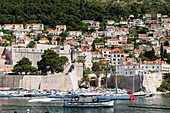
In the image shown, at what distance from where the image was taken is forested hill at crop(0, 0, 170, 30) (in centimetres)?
10831

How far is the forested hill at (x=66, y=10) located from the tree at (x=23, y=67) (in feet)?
161

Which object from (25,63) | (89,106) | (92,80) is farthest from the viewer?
(92,80)

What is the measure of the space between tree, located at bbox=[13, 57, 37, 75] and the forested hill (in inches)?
1935

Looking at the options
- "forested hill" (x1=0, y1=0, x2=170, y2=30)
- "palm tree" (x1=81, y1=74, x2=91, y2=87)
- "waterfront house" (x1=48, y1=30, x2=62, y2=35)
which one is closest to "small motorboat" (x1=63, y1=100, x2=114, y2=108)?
"palm tree" (x1=81, y1=74, x2=91, y2=87)

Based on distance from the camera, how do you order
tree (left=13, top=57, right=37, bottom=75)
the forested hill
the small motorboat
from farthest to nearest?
the forested hill
tree (left=13, top=57, right=37, bottom=75)
the small motorboat

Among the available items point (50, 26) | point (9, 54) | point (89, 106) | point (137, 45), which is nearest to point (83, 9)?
point (50, 26)

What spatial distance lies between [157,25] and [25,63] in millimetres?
57320

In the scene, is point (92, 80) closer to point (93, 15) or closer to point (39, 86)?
point (39, 86)

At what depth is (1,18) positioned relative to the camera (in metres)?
105

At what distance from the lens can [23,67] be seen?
55.2 meters

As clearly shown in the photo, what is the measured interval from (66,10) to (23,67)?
210 ft

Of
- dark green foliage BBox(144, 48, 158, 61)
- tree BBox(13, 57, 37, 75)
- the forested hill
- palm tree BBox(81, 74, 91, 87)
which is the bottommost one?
palm tree BBox(81, 74, 91, 87)

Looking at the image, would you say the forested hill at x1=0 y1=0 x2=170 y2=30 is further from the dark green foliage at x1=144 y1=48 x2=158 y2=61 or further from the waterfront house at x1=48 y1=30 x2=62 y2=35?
the dark green foliage at x1=144 y1=48 x2=158 y2=61

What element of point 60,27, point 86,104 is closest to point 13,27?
point 60,27
